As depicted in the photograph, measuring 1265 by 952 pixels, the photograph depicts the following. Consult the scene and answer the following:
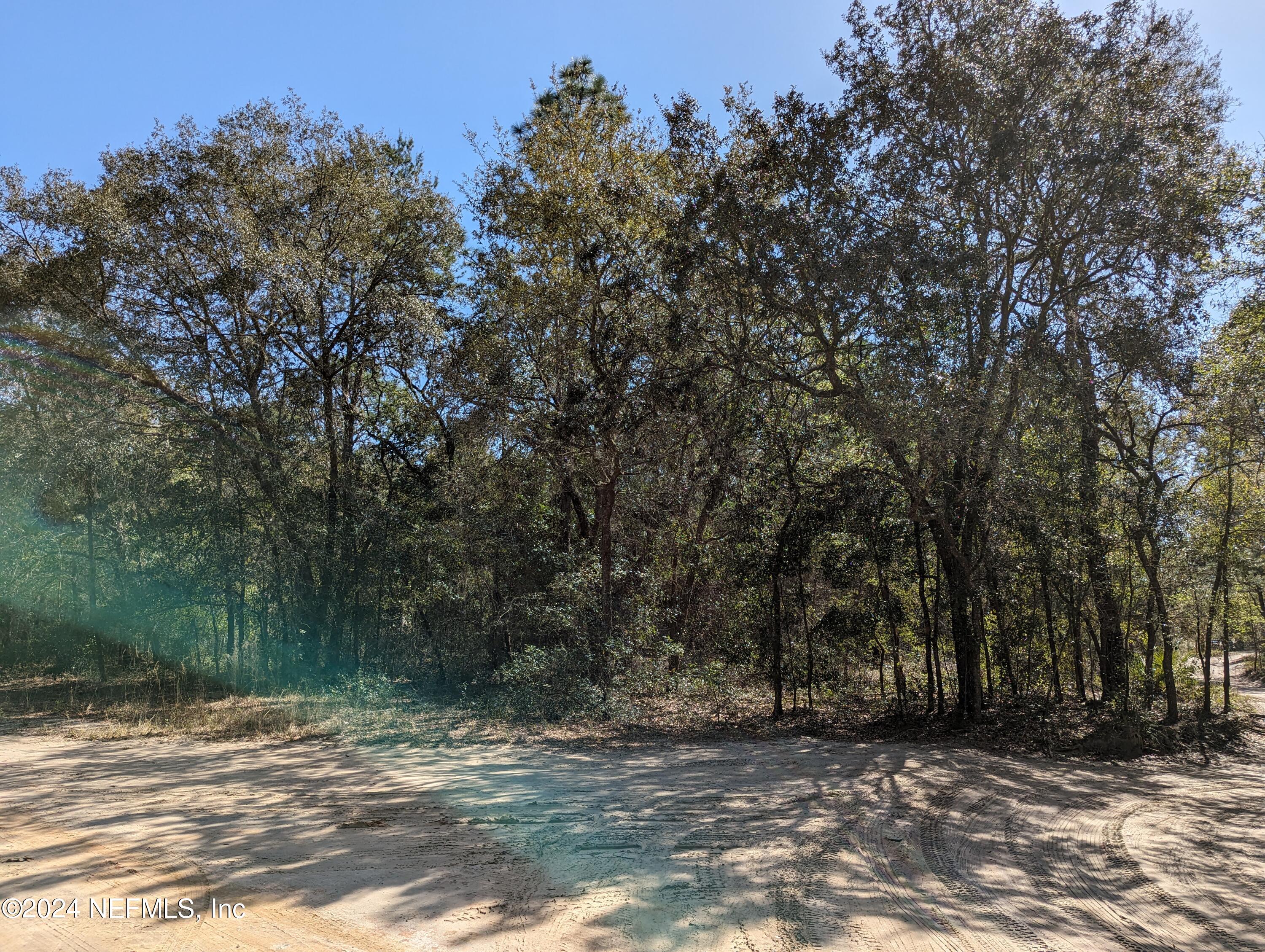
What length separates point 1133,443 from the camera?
37.1 feet

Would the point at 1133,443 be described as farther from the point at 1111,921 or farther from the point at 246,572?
the point at 246,572

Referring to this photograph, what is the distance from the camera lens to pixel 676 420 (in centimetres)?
1111

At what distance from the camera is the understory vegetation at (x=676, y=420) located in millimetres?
9352

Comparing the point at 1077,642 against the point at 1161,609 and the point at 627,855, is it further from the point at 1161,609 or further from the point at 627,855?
the point at 627,855

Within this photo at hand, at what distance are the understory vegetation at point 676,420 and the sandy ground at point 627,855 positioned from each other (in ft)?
10.5

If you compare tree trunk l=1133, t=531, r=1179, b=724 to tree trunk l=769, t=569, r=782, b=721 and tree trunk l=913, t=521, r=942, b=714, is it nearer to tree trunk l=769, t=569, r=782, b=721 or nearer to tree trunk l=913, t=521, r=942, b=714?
tree trunk l=913, t=521, r=942, b=714

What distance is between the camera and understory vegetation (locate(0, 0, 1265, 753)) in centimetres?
935

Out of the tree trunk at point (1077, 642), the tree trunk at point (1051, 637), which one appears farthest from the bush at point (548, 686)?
the tree trunk at point (1077, 642)

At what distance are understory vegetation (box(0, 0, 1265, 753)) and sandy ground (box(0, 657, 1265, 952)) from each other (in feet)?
10.5

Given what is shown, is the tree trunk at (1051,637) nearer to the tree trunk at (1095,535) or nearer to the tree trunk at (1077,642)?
the tree trunk at (1077,642)

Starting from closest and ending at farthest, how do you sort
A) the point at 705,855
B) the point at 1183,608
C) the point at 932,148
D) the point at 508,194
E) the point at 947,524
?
the point at 705,855, the point at 932,148, the point at 947,524, the point at 1183,608, the point at 508,194

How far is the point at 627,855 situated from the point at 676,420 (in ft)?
22.4

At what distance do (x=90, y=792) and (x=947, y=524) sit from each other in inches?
405

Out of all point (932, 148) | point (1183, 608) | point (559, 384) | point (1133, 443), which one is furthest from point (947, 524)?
point (559, 384)
